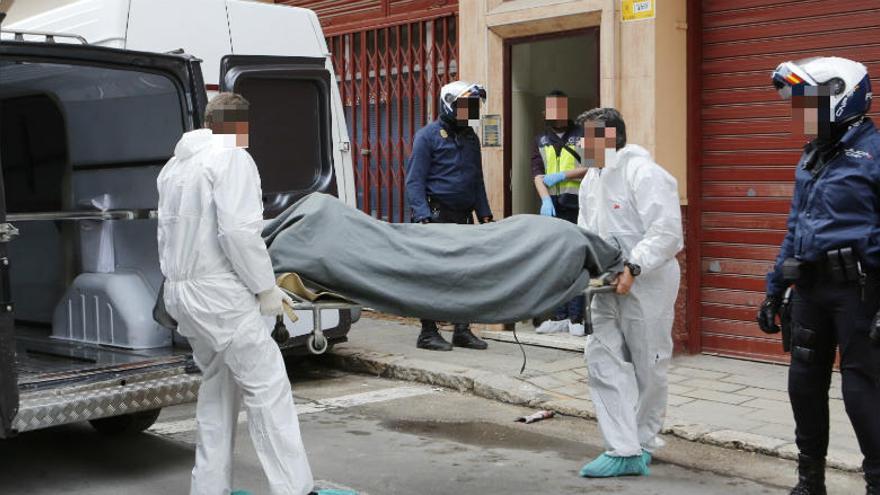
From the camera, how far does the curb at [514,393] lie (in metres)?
5.96

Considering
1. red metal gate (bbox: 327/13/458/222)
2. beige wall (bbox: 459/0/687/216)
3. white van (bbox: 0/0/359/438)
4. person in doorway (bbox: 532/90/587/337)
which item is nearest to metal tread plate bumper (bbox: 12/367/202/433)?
white van (bbox: 0/0/359/438)

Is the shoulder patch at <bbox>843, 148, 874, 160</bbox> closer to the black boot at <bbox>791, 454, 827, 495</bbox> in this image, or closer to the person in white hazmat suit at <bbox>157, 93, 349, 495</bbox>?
the black boot at <bbox>791, 454, 827, 495</bbox>

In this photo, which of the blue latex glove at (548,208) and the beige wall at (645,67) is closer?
the beige wall at (645,67)

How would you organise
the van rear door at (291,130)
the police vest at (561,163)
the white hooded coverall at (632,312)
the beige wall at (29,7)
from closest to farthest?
1. the white hooded coverall at (632,312)
2. the van rear door at (291,130)
3. the police vest at (561,163)
4. the beige wall at (29,7)

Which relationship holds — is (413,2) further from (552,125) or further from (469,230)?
(469,230)

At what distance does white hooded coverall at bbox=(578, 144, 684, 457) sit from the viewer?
5398 mm

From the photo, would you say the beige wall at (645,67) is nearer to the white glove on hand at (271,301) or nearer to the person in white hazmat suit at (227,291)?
the person in white hazmat suit at (227,291)

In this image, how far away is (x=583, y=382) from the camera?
770 cm

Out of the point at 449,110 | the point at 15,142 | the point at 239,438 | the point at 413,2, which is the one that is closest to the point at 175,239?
the point at 239,438

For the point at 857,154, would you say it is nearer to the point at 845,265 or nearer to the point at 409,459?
the point at 845,265

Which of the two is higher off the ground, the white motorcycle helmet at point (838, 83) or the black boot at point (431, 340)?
the white motorcycle helmet at point (838, 83)

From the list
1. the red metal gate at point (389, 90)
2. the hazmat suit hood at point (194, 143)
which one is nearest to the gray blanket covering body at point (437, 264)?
the hazmat suit hood at point (194, 143)

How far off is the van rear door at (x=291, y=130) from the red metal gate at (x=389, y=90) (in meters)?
2.63

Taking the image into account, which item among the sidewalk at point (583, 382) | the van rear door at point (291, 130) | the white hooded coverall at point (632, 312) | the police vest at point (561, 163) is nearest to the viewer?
the white hooded coverall at point (632, 312)
